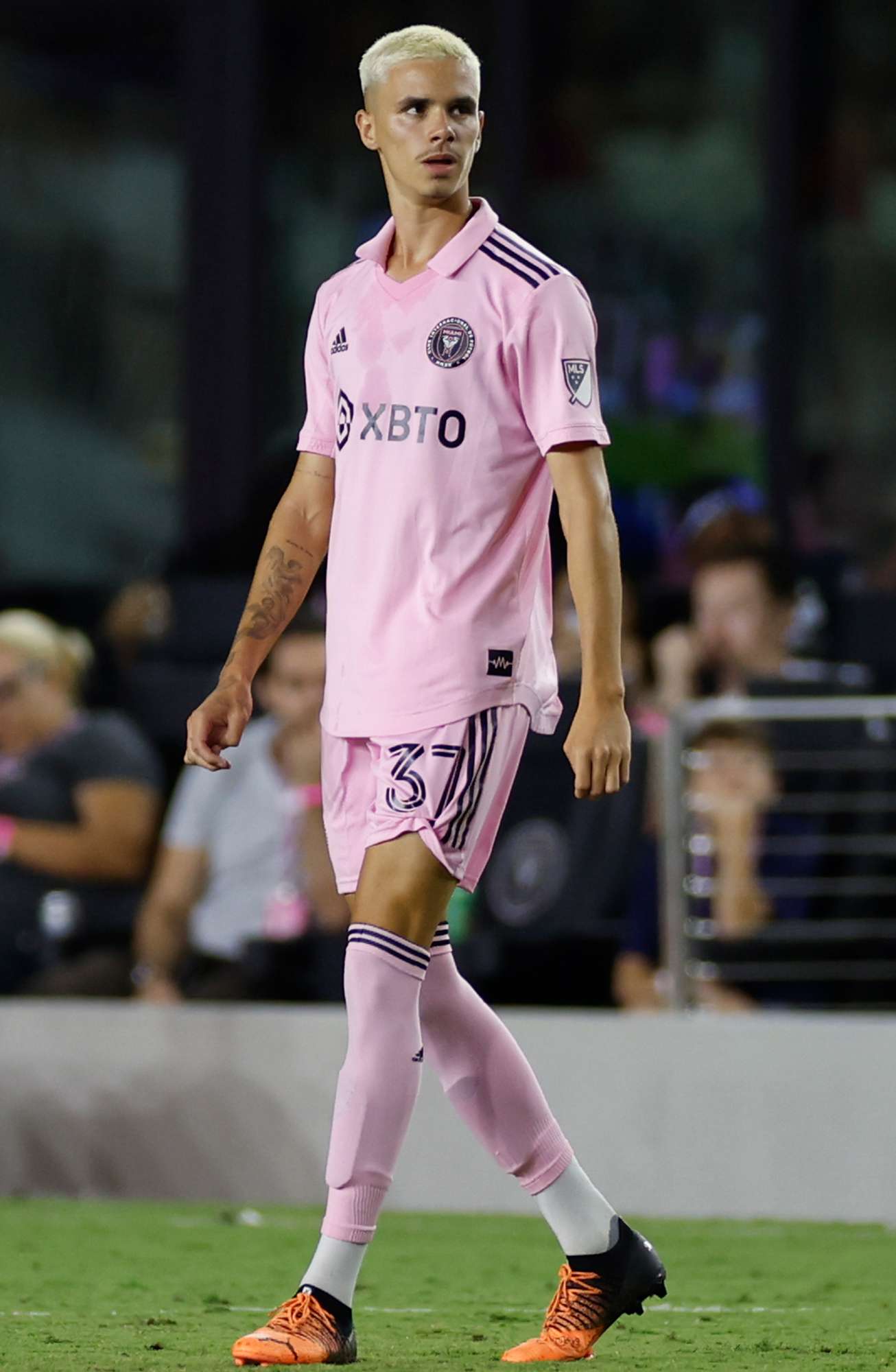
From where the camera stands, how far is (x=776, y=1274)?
5.95m

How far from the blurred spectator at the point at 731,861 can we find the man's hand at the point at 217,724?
3.27 m

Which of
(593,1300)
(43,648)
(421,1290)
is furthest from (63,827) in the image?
(593,1300)

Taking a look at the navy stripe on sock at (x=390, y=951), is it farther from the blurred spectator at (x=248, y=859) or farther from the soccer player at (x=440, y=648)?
the blurred spectator at (x=248, y=859)

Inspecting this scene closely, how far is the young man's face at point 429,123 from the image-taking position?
173 inches

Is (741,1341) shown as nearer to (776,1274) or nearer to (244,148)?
(776,1274)

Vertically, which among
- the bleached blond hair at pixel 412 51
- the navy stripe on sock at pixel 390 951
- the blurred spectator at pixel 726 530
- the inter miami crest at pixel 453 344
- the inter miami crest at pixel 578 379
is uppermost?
the bleached blond hair at pixel 412 51

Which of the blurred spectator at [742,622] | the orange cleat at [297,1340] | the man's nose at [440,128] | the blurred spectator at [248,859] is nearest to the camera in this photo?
the orange cleat at [297,1340]

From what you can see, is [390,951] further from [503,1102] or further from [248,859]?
[248,859]

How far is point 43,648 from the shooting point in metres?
8.78

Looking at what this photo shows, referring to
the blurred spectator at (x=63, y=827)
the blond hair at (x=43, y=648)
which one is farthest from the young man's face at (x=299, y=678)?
the blond hair at (x=43, y=648)

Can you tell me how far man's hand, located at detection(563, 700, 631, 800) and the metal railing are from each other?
129 inches

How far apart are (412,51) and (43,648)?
4.57 metres

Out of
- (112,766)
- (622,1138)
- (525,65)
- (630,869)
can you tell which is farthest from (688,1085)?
(525,65)

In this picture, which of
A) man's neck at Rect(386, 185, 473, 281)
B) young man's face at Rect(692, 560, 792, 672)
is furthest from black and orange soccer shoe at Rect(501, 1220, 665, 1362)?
young man's face at Rect(692, 560, 792, 672)
